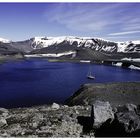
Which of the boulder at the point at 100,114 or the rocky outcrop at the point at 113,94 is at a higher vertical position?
the boulder at the point at 100,114

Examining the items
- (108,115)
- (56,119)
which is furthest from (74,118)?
(108,115)

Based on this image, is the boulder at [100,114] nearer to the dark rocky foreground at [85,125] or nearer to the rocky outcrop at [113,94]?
the dark rocky foreground at [85,125]

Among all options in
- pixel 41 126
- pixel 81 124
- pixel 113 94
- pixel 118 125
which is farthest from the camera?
pixel 113 94

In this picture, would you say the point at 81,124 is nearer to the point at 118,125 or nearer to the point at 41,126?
the point at 41,126

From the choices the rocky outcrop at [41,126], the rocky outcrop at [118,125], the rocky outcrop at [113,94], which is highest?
the rocky outcrop at [118,125]

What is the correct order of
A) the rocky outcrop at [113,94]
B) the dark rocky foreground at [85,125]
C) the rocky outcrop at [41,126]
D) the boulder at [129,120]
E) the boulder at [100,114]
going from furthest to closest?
the rocky outcrop at [113,94]
the boulder at [100,114]
the rocky outcrop at [41,126]
the dark rocky foreground at [85,125]
the boulder at [129,120]

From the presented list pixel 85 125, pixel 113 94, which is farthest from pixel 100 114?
pixel 113 94

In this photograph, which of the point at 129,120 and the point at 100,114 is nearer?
the point at 129,120

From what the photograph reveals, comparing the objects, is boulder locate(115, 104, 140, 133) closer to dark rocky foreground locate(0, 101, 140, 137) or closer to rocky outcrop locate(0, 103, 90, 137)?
dark rocky foreground locate(0, 101, 140, 137)

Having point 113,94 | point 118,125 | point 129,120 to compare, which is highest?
point 129,120

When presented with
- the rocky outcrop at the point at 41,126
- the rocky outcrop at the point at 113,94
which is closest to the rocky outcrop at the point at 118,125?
the rocky outcrop at the point at 41,126

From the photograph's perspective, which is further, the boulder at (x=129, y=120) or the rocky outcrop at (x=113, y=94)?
the rocky outcrop at (x=113, y=94)

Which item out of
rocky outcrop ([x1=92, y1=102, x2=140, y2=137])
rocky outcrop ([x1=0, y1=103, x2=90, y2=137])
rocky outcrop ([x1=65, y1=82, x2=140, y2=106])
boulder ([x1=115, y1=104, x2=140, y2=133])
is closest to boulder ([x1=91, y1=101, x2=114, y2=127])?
rocky outcrop ([x1=92, y1=102, x2=140, y2=137])
